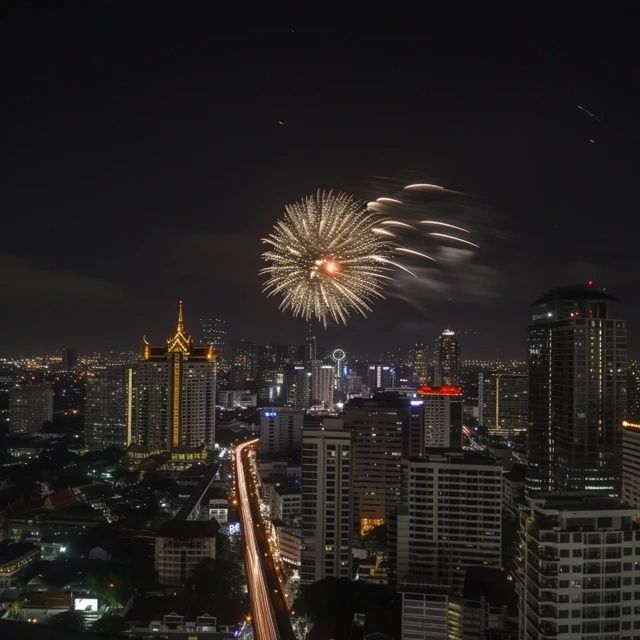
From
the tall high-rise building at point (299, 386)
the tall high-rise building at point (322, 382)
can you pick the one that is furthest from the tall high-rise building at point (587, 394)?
the tall high-rise building at point (299, 386)

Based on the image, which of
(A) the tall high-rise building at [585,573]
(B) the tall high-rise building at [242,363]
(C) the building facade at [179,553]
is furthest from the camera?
(B) the tall high-rise building at [242,363]

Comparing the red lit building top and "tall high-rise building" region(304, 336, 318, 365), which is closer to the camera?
the red lit building top

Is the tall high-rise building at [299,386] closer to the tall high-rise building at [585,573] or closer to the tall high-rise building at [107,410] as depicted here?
the tall high-rise building at [107,410]

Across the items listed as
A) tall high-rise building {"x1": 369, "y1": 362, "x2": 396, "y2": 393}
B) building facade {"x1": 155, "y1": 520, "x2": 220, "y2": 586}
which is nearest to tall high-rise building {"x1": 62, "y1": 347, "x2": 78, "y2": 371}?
tall high-rise building {"x1": 369, "y1": 362, "x2": 396, "y2": 393}

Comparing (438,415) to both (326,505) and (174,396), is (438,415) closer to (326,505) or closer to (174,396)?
(174,396)

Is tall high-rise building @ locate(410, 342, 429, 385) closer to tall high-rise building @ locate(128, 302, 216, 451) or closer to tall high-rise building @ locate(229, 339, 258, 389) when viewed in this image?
tall high-rise building @ locate(229, 339, 258, 389)

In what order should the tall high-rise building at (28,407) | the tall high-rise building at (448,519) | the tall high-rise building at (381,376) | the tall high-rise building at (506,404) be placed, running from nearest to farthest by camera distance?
the tall high-rise building at (448,519) < the tall high-rise building at (28,407) < the tall high-rise building at (506,404) < the tall high-rise building at (381,376)
